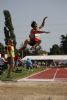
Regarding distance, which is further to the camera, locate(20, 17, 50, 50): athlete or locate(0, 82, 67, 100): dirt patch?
locate(20, 17, 50, 50): athlete

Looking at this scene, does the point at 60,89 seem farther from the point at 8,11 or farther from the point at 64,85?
the point at 8,11

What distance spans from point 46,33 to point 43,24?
515 millimetres

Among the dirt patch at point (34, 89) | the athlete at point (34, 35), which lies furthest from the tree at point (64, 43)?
the dirt patch at point (34, 89)

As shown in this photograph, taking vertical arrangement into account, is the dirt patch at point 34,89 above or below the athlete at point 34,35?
below

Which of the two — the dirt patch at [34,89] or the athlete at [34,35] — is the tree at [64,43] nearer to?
the athlete at [34,35]

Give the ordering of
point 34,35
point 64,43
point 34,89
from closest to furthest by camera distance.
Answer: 1. point 34,89
2. point 34,35
3. point 64,43

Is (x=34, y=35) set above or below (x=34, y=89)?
above

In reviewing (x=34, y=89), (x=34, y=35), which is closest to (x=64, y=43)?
(x=34, y=35)

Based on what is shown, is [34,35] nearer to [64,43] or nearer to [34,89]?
[34,89]

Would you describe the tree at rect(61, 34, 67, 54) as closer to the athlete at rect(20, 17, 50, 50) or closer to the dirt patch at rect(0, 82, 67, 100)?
the athlete at rect(20, 17, 50, 50)

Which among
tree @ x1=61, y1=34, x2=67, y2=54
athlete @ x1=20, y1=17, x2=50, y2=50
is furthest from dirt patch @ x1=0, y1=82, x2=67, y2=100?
tree @ x1=61, y1=34, x2=67, y2=54

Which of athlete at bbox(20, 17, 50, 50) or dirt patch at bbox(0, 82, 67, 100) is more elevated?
athlete at bbox(20, 17, 50, 50)

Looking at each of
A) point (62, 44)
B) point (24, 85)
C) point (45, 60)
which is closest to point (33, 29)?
point (24, 85)

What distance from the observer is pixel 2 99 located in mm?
9078
